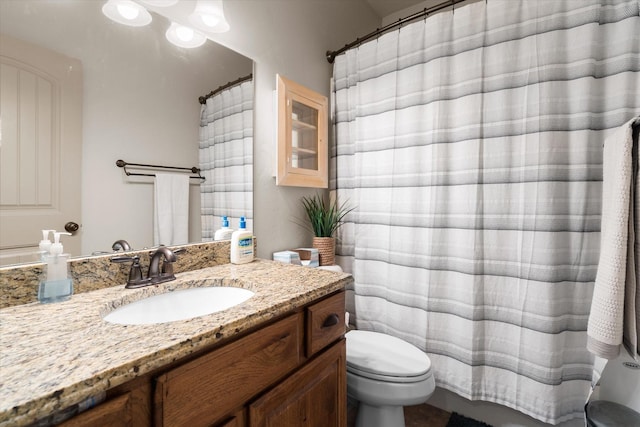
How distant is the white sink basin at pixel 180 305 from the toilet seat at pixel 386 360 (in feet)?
2.04

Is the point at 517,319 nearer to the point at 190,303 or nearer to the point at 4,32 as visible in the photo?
the point at 190,303

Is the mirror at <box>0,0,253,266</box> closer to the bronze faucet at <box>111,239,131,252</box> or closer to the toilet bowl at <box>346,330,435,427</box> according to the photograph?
the bronze faucet at <box>111,239,131,252</box>

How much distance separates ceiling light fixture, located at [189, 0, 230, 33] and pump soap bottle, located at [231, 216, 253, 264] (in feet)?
2.88

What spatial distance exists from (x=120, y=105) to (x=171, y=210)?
395 mm

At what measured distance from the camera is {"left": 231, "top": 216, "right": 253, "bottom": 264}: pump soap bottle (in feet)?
4.14

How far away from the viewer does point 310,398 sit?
0.87 meters

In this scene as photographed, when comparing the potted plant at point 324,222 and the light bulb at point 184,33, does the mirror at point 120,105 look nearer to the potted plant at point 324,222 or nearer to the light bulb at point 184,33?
the light bulb at point 184,33

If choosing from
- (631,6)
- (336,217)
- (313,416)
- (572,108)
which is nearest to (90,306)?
(313,416)

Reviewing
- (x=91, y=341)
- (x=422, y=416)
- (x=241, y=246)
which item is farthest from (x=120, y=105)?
(x=422, y=416)

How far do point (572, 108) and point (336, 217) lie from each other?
1.21 m

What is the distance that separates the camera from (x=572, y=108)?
4.04 ft

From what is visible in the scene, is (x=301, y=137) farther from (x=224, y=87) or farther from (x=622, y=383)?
(x=622, y=383)

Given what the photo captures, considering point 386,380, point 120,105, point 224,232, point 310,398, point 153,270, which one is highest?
point 120,105

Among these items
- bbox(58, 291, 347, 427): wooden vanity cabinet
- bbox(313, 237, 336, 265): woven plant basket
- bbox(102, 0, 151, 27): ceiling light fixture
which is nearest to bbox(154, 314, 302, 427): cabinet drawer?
bbox(58, 291, 347, 427): wooden vanity cabinet
